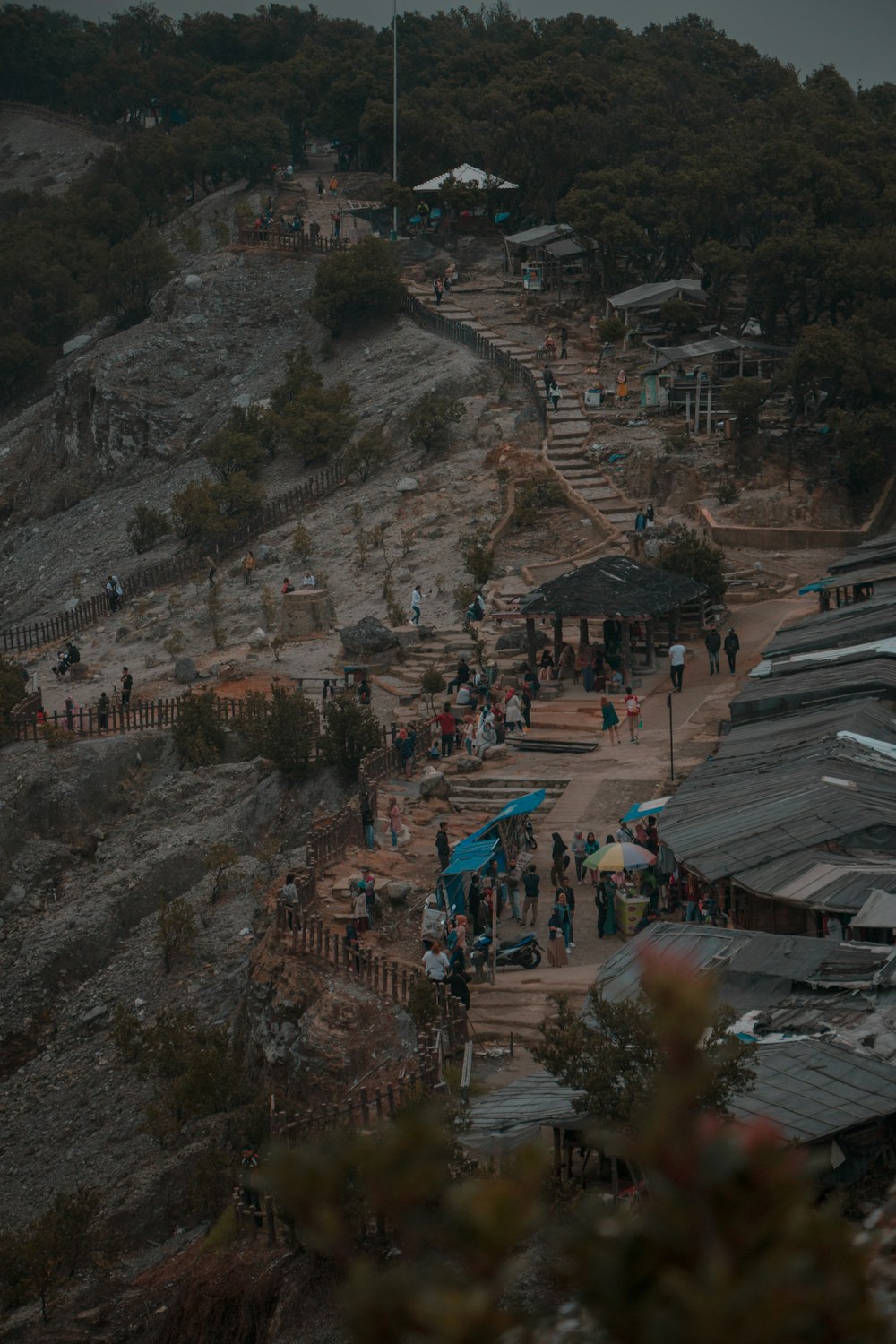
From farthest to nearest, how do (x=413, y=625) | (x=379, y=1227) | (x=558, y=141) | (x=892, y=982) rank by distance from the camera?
(x=558, y=141), (x=413, y=625), (x=892, y=982), (x=379, y=1227)

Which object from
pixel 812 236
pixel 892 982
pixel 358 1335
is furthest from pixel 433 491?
pixel 358 1335

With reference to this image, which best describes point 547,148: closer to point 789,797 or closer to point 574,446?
point 574,446

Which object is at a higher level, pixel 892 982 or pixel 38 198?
pixel 38 198

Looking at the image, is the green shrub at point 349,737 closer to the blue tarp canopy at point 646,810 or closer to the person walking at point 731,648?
the person walking at point 731,648

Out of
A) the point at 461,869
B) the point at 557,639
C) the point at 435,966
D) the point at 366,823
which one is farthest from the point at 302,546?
the point at 435,966

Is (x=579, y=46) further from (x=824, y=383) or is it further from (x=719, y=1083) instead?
(x=719, y=1083)

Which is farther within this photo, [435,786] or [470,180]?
[470,180]

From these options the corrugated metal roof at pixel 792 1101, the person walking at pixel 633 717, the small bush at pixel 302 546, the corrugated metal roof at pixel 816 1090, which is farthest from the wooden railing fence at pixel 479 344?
the corrugated metal roof at pixel 816 1090
